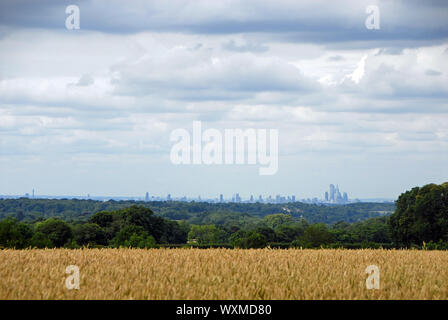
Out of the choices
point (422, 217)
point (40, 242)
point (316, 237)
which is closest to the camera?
point (40, 242)

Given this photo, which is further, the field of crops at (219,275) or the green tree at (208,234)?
the green tree at (208,234)

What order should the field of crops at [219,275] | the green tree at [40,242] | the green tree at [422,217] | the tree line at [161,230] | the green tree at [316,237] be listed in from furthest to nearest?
the green tree at [316,237]
the green tree at [422,217]
the tree line at [161,230]
the green tree at [40,242]
the field of crops at [219,275]

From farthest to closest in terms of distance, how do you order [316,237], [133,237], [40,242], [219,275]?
1. [316,237]
2. [133,237]
3. [40,242]
4. [219,275]

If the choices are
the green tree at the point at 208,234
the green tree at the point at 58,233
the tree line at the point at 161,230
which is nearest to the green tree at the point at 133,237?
the tree line at the point at 161,230

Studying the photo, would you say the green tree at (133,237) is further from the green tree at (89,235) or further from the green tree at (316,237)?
the green tree at (316,237)

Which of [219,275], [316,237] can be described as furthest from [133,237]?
[219,275]

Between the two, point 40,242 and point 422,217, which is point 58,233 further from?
point 422,217

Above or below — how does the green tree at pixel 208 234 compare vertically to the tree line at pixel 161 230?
below

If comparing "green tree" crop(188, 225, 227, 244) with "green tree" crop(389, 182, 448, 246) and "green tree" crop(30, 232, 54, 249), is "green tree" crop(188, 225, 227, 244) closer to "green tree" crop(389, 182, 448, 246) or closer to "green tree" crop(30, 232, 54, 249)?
"green tree" crop(30, 232, 54, 249)

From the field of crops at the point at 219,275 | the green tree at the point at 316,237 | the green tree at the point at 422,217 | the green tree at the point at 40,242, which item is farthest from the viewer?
the green tree at the point at 316,237

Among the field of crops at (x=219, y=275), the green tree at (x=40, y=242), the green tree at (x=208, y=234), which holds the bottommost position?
the green tree at (x=208, y=234)
